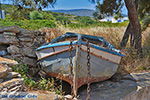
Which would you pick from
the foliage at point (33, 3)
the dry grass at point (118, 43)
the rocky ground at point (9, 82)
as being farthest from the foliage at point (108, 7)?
the rocky ground at point (9, 82)

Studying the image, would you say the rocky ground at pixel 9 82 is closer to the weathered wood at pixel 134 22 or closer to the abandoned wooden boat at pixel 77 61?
the abandoned wooden boat at pixel 77 61

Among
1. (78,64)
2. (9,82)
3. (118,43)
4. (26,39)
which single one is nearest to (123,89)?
(78,64)

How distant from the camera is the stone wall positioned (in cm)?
485

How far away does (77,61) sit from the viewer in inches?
147

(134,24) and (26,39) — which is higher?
(134,24)

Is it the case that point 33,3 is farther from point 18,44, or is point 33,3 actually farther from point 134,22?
point 134,22

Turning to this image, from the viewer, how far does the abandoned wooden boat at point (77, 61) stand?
374 centimetres

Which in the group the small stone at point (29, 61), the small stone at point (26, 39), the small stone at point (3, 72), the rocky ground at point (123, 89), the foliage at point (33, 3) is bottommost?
the rocky ground at point (123, 89)

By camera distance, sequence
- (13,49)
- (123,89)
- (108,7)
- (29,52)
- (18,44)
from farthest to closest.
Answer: (108,7) < (29,52) < (18,44) < (13,49) < (123,89)

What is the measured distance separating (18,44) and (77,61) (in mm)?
2410

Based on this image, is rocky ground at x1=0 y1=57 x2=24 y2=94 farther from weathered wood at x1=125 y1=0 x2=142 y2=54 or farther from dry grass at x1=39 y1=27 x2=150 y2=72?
weathered wood at x1=125 y1=0 x2=142 y2=54

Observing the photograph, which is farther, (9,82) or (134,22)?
(134,22)

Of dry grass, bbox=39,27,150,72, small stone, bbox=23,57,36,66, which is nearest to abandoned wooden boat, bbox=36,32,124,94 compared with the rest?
small stone, bbox=23,57,36,66

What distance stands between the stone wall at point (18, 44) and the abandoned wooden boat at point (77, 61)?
2.72 ft
